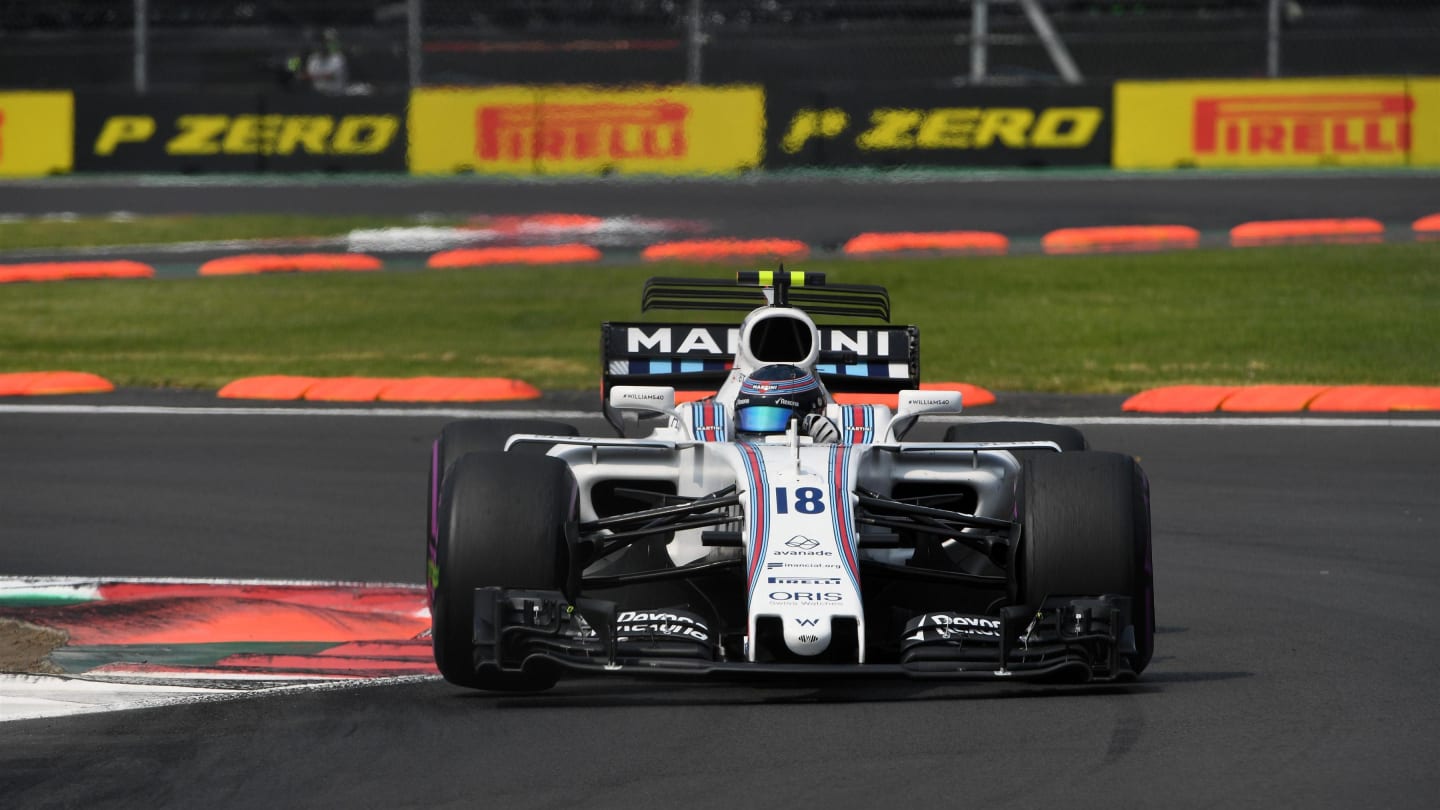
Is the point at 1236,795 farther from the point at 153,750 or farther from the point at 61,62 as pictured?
the point at 61,62

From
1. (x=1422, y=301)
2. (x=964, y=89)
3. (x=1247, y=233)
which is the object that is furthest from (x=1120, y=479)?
(x=964, y=89)

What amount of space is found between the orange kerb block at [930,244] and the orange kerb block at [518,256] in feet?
9.36

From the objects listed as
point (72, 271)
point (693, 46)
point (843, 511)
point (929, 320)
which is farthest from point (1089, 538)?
point (693, 46)

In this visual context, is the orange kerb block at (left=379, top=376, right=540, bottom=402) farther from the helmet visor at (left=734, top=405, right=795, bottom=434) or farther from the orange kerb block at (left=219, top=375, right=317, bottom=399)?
the helmet visor at (left=734, top=405, right=795, bottom=434)

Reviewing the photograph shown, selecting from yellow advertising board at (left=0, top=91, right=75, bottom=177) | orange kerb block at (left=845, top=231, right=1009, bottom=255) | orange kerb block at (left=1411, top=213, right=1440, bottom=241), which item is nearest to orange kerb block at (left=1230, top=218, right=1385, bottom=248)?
orange kerb block at (left=1411, top=213, right=1440, bottom=241)

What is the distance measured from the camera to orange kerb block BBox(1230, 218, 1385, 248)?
938 inches

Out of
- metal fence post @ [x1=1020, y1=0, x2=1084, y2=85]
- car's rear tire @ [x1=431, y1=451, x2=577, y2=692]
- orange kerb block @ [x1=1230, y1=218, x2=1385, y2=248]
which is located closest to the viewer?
car's rear tire @ [x1=431, y1=451, x2=577, y2=692]

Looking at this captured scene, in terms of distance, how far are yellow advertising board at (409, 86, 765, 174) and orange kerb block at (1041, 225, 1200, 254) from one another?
7.10 meters

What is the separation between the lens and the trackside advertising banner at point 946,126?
29.9 m

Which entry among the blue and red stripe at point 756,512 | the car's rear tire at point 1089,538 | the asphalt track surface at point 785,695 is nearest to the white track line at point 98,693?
the asphalt track surface at point 785,695

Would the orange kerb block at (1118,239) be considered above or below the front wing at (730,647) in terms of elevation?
above

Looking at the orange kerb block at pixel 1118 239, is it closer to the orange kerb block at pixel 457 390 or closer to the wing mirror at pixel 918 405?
the orange kerb block at pixel 457 390

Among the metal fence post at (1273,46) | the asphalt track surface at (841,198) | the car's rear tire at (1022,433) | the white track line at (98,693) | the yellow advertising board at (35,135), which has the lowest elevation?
the white track line at (98,693)

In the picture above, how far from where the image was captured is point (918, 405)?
8.92m
